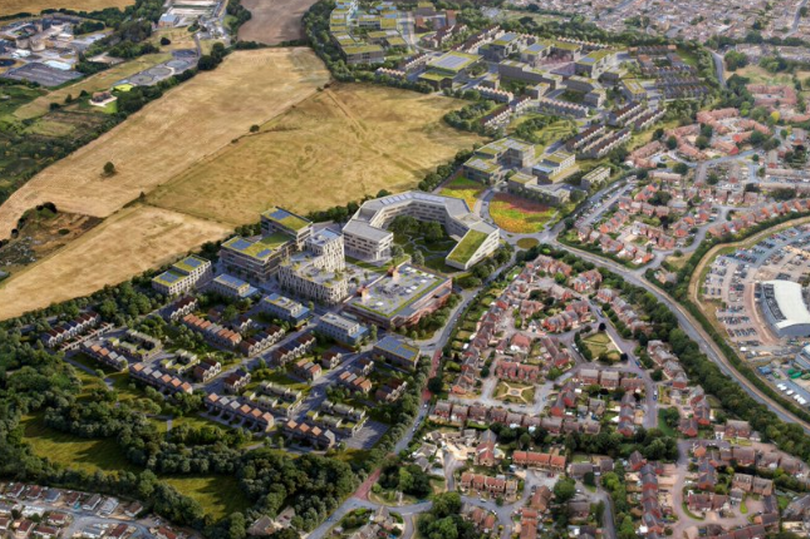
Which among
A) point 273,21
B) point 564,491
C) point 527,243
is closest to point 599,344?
point 527,243

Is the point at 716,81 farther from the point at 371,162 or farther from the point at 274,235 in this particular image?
the point at 274,235

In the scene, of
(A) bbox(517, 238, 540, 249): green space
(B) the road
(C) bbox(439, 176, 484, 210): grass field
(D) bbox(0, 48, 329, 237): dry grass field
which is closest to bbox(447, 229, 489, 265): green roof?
(A) bbox(517, 238, 540, 249): green space

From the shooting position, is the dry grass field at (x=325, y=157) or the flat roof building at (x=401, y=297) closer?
the flat roof building at (x=401, y=297)

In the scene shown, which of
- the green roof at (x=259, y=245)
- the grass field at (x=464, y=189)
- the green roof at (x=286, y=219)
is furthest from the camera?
the grass field at (x=464, y=189)

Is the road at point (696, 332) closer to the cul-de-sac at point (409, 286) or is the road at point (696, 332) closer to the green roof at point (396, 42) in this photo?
the cul-de-sac at point (409, 286)

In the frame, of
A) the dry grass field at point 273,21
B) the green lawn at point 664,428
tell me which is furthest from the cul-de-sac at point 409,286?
the dry grass field at point 273,21

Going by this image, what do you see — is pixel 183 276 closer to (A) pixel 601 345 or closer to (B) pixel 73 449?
(B) pixel 73 449

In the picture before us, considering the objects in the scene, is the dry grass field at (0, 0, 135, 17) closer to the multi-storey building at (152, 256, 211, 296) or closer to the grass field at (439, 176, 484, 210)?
the grass field at (439, 176, 484, 210)
